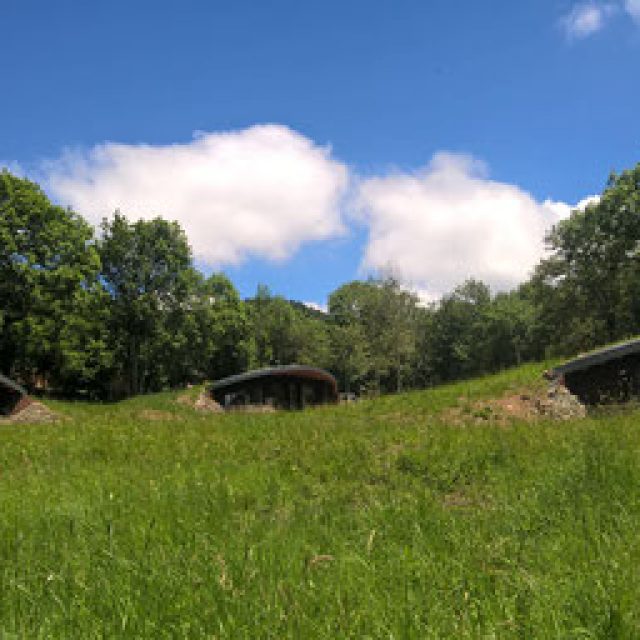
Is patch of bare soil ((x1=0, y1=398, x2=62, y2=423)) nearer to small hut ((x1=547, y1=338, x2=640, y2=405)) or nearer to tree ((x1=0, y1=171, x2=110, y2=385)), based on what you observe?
tree ((x1=0, y1=171, x2=110, y2=385))

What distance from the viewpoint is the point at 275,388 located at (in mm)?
42656

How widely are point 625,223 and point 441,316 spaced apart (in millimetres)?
46893

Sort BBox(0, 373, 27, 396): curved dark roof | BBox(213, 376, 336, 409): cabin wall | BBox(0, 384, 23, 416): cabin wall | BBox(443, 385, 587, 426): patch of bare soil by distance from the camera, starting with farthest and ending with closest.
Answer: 1. BBox(213, 376, 336, 409): cabin wall
2. BBox(0, 384, 23, 416): cabin wall
3. BBox(0, 373, 27, 396): curved dark roof
4. BBox(443, 385, 587, 426): patch of bare soil

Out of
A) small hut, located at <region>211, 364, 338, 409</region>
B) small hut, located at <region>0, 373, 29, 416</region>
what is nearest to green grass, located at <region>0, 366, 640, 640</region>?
small hut, located at <region>0, 373, 29, 416</region>

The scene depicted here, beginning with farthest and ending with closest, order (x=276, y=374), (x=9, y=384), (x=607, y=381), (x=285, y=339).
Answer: (x=285, y=339)
(x=276, y=374)
(x=9, y=384)
(x=607, y=381)

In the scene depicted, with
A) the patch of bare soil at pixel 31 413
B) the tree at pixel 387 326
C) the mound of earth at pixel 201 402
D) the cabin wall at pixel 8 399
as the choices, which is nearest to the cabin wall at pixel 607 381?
the mound of earth at pixel 201 402

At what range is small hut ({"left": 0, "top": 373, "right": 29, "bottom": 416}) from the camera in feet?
101

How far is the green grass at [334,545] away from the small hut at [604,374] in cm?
1394

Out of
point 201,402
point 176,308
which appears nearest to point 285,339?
point 176,308

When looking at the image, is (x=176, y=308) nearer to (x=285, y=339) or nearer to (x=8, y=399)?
(x=8, y=399)

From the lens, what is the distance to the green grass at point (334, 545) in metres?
2.52

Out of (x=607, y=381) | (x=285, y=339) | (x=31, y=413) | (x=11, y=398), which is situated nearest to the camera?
(x=607, y=381)

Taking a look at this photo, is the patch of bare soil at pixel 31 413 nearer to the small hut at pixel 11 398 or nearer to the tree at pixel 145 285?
the small hut at pixel 11 398

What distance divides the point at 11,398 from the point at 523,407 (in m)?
28.9
